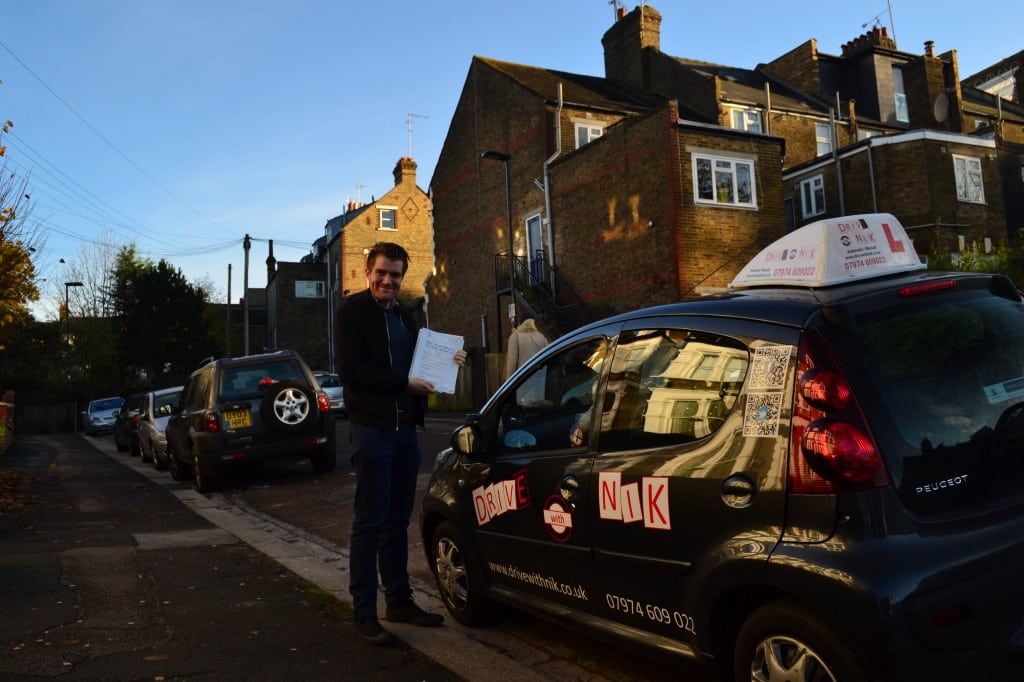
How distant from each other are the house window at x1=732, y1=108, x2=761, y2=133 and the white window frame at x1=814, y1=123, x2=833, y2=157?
3.03 meters

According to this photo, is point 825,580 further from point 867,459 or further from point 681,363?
point 681,363

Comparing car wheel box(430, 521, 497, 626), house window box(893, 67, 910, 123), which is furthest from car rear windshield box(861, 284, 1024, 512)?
house window box(893, 67, 910, 123)

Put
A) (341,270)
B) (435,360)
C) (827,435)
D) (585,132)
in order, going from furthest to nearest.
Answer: (341,270) < (585,132) < (435,360) < (827,435)

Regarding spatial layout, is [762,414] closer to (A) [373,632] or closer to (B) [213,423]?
(A) [373,632]

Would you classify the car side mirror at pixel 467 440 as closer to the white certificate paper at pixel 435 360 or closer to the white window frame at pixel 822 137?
the white certificate paper at pixel 435 360

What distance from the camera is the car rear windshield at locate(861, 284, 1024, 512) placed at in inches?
98.6

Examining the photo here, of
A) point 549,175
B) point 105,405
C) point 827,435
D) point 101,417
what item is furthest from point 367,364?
point 105,405

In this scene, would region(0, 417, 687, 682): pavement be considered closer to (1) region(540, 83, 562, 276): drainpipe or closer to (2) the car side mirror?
(2) the car side mirror

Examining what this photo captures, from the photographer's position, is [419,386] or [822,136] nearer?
[419,386]

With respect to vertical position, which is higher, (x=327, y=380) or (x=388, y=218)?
(x=388, y=218)

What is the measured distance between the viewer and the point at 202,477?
11.4 m

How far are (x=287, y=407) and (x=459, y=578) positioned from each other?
23.7 feet

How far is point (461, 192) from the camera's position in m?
34.9

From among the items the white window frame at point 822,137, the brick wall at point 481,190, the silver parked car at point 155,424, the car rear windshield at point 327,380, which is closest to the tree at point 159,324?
the brick wall at point 481,190
